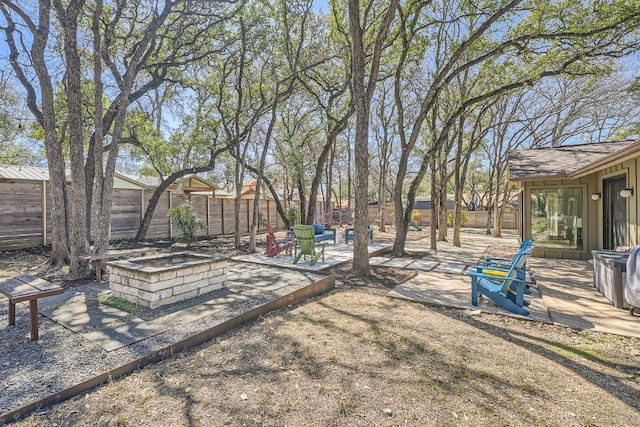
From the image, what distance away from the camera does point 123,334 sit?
2.94 m

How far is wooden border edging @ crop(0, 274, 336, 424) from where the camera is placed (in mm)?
1943

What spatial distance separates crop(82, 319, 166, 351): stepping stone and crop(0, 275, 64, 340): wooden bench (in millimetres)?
465

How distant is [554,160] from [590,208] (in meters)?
1.86

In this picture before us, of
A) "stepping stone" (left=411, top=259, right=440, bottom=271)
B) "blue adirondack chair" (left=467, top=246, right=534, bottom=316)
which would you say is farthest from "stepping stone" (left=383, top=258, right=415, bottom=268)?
"blue adirondack chair" (left=467, top=246, right=534, bottom=316)

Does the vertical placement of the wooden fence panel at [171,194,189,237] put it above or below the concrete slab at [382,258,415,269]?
above

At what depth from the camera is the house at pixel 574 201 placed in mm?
6633

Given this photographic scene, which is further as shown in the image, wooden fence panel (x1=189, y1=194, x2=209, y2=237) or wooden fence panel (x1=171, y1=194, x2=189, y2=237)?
wooden fence panel (x1=189, y1=194, x2=209, y2=237)

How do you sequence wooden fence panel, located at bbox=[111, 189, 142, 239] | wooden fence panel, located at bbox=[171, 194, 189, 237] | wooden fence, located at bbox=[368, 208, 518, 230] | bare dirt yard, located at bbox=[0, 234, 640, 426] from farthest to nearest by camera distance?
wooden fence, located at bbox=[368, 208, 518, 230], wooden fence panel, located at bbox=[171, 194, 189, 237], wooden fence panel, located at bbox=[111, 189, 142, 239], bare dirt yard, located at bbox=[0, 234, 640, 426]

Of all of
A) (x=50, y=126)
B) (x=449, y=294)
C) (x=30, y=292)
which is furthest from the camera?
(x=50, y=126)

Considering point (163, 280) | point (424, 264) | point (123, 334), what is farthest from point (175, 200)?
point (123, 334)

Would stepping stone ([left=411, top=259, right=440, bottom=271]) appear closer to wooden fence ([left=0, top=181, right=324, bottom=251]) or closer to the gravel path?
the gravel path

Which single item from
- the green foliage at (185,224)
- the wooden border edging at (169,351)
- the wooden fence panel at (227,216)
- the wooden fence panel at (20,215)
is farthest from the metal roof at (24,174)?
the wooden border edging at (169,351)

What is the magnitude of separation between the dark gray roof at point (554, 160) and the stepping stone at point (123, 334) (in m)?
9.05

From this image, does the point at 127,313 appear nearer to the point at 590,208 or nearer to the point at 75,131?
the point at 75,131
